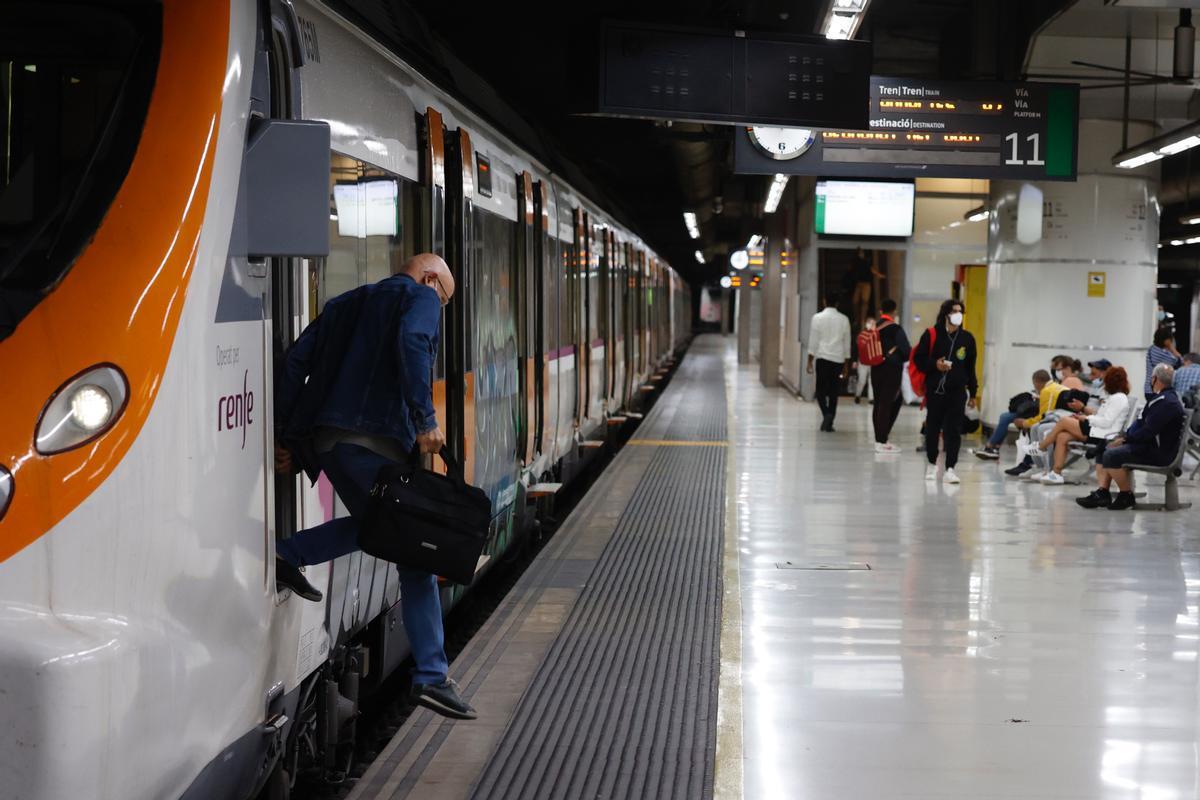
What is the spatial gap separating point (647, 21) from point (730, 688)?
19.0 ft

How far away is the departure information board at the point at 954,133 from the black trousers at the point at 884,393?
2554 mm

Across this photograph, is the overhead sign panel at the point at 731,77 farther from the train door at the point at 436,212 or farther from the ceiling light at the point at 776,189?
the ceiling light at the point at 776,189

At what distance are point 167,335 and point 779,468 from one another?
32.7 feet

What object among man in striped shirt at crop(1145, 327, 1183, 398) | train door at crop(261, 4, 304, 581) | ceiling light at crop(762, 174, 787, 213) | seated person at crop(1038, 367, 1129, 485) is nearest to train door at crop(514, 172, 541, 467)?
train door at crop(261, 4, 304, 581)

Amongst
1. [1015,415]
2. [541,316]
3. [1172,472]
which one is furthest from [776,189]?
[541,316]

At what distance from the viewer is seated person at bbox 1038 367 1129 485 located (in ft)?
35.0

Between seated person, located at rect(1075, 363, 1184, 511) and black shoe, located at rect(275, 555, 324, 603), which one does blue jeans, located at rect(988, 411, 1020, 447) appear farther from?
black shoe, located at rect(275, 555, 324, 603)

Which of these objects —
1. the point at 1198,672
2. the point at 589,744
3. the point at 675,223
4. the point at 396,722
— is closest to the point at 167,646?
the point at 589,744

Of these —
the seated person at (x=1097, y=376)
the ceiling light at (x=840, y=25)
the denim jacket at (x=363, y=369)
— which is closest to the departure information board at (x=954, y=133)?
the seated person at (x=1097, y=376)

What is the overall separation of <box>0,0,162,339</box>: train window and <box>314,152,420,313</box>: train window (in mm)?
858

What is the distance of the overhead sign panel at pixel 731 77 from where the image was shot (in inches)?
358

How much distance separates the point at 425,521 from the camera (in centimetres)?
380

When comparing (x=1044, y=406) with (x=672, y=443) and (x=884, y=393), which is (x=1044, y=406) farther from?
(x=672, y=443)

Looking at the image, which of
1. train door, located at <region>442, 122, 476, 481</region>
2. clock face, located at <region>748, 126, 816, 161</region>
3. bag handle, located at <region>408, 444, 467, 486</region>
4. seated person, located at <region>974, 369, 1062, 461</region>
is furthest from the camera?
seated person, located at <region>974, 369, 1062, 461</region>
